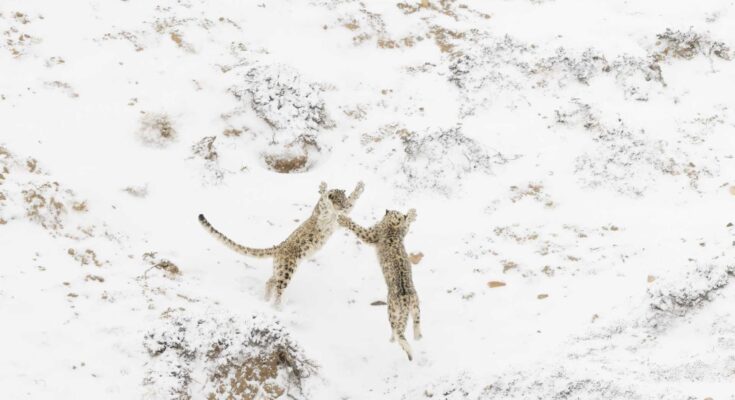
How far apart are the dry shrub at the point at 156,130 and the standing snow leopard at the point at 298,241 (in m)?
3.68

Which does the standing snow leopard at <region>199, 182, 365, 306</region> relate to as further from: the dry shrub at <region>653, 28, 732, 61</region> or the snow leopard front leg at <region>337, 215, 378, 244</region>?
the dry shrub at <region>653, 28, 732, 61</region>

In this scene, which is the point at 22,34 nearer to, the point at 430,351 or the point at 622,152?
the point at 430,351

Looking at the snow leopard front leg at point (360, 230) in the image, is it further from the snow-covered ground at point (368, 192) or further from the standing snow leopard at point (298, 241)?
the snow-covered ground at point (368, 192)

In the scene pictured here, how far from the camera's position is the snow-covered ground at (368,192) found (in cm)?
858

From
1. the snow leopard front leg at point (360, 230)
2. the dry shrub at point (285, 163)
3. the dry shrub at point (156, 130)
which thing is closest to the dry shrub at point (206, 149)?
the dry shrub at point (156, 130)

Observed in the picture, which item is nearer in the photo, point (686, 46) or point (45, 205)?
point (45, 205)

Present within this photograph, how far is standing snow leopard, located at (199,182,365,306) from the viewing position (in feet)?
34.1

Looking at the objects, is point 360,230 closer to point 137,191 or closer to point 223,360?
point 223,360

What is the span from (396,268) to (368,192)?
3803 millimetres

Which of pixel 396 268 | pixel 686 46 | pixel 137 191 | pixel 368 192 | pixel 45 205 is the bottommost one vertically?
pixel 137 191

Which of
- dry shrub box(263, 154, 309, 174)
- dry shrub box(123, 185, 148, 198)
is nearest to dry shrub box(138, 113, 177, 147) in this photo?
dry shrub box(123, 185, 148, 198)

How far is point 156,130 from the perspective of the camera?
13320 mm

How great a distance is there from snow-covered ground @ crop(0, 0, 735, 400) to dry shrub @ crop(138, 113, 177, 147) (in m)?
0.05

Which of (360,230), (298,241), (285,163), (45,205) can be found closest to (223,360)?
(298,241)
